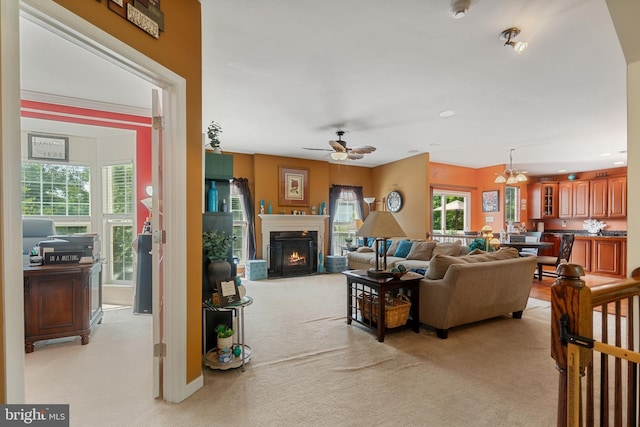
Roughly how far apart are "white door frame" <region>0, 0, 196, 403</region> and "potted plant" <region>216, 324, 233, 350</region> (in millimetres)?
316

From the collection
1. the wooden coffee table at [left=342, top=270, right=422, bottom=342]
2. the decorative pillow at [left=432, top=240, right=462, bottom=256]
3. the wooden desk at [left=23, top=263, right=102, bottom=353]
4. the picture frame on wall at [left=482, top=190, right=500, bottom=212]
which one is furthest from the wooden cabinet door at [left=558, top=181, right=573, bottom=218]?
the wooden desk at [left=23, top=263, right=102, bottom=353]

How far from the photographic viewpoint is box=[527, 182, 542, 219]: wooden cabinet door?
8.33 metres

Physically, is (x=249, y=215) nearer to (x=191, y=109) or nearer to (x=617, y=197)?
(x=191, y=109)

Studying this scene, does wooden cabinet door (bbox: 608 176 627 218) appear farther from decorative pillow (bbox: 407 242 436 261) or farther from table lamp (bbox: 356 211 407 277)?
table lamp (bbox: 356 211 407 277)

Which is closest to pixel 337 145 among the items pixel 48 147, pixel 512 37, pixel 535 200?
pixel 512 37

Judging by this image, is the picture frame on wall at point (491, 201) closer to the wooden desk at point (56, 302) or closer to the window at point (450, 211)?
the window at point (450, 211)

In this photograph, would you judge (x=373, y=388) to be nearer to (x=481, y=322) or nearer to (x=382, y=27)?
(x=481, y=322)

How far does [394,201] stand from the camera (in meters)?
7.52

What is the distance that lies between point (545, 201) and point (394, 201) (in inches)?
178

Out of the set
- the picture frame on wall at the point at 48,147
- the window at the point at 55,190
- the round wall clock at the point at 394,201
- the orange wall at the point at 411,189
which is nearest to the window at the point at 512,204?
the orange wall at the point at 411,189

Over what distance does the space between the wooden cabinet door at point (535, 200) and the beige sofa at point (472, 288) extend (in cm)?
582

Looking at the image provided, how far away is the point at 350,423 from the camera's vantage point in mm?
1818

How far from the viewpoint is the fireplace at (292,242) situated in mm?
6602

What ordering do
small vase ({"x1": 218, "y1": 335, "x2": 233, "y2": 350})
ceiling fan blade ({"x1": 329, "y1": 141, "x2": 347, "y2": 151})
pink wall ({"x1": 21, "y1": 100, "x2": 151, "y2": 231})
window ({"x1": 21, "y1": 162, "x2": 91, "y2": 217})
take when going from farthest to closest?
ceiling fan blade ({"x1": 329, "y1": 141, "x2": 347, "y2": 151}) < window ({"x1": 21, "y1": 162, "x2": 91, "y2": 217}) < pink wall ({"x1": 21, "y1": 100, "x2": 151, "y2": 231}) < small vase ({"x1": 218, "y1": 335, "x2": 233, "y2": 350})
